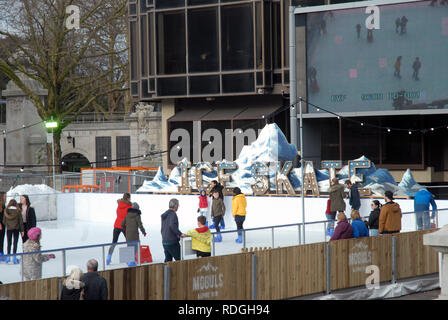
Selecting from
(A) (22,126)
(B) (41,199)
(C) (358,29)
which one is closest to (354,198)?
(C) (358,29)

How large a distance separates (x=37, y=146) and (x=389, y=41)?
19.8 meters

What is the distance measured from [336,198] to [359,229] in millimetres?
7423

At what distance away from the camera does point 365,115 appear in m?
31.9

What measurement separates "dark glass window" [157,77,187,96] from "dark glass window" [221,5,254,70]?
233cm

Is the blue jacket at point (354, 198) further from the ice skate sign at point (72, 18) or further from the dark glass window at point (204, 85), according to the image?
the ice skate sign at point (72, 18)

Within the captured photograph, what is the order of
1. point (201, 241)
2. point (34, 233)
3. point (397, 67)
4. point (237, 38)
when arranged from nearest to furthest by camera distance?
point (34, 233), point (201, 241), point (397, 67), point (237, 38)

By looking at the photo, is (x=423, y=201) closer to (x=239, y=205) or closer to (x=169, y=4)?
(x=239, y=205)

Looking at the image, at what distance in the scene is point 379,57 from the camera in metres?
31.8

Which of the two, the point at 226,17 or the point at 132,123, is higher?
the point at 226,17

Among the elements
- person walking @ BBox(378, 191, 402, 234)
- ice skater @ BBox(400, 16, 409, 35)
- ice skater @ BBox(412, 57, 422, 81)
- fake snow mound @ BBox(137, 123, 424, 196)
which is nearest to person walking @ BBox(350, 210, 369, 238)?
person walking @ BBox(378, 191, 402, 234)

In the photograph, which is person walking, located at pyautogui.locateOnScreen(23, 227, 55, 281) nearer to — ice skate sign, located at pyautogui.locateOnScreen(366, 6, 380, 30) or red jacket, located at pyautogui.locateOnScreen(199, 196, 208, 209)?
red jacket, located at pyautogui.locateOnScreen(199, 196, 208, 209)

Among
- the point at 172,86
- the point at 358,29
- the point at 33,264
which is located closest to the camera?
the point at 33,264

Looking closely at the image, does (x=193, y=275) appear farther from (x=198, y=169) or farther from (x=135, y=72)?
(x=135, y=72)
